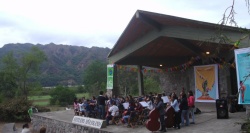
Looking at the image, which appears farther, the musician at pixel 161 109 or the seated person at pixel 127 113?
the seated person at pixel 127 113

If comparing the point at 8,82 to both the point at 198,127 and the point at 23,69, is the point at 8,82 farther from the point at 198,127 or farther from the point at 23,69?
the point at 198,127

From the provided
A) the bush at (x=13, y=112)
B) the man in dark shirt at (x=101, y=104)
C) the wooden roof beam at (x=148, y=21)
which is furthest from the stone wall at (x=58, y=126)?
the bush at (x=13, y=112)

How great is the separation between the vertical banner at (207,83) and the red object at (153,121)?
620 centimetres

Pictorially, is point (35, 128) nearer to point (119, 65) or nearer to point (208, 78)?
point (119, 65)

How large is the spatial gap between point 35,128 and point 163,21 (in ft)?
43.4

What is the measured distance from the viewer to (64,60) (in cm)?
10650

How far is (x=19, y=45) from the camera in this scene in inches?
4924

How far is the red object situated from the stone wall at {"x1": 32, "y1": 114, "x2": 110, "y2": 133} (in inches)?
88.5

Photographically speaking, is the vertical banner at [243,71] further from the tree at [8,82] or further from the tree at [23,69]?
the tree at [23,69]

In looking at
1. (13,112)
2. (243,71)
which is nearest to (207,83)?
(243,71)

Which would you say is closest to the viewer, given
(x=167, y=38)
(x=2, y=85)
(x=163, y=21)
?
(x=163, y=21)

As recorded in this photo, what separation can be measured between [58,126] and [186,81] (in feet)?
29.1

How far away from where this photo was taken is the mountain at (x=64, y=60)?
86.1m

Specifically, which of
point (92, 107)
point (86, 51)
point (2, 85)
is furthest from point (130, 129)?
point (86, 51)
